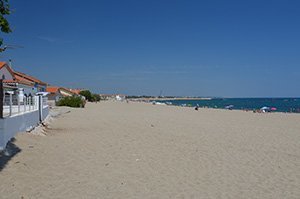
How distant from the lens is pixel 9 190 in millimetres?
5516

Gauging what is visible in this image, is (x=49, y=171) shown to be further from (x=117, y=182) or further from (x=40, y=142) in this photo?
(x=40, y=142)

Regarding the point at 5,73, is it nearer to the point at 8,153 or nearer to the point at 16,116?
the point at 16,116

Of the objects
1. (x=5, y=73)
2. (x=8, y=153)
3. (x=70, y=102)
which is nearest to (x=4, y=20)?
(x=8, y=153)

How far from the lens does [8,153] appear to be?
764cm

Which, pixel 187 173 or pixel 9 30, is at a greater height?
pixel 9 30

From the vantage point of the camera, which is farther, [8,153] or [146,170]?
[8,153]

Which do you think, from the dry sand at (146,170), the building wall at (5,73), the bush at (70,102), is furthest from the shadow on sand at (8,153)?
the bush at (70,102)

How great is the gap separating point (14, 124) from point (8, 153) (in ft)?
6.32

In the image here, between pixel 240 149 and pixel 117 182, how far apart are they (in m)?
5.72

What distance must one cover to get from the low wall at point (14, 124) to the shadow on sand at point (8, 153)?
4.5 inches

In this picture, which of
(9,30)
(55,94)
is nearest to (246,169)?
(9,30)

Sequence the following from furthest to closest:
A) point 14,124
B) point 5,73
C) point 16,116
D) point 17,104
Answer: point 5,73 → point 17,104 → point 16,116 → point 14,124

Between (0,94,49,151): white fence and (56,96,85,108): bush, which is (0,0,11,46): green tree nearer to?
(0,94,49,151): white fence

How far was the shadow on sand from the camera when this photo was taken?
277 inches
